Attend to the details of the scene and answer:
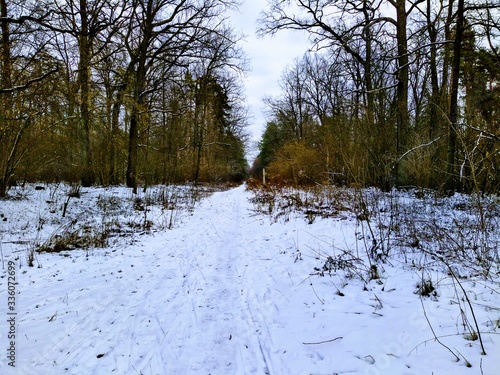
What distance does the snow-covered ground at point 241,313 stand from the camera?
214 cm

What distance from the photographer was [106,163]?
14.6 metres

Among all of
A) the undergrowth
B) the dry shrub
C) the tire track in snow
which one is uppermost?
the dry shrub

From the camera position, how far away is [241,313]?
3061 mm

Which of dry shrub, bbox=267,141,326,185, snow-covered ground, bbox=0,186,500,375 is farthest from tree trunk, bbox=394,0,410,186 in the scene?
snow-covered ground, bbox=0,186,500,375

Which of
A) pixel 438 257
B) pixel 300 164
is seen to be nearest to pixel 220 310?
pixel 438 257

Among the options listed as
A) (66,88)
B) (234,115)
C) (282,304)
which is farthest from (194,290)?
(234,115)

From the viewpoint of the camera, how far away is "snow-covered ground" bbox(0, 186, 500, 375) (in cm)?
214

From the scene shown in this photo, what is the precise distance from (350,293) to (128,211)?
8.37 meters

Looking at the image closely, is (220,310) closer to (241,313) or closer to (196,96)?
(241,313)

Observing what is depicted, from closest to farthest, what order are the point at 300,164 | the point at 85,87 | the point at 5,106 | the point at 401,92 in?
1. the point at 5,106
2. the point at 85,87
3. the point at 401,92
4. the point at 300,164

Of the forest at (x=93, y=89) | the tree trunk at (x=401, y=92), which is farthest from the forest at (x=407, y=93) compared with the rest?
the forest at (x=93, y=89)

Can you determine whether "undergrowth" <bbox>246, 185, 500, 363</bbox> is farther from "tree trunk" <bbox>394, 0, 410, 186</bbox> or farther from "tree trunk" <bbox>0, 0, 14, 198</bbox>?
"tree trunk" <bbox>0, 0, 14, 198</bbox>

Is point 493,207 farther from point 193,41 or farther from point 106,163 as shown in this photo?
point 106,163

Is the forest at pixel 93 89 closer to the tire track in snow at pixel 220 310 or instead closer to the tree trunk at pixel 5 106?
the tree trunk at pixel 5 106
